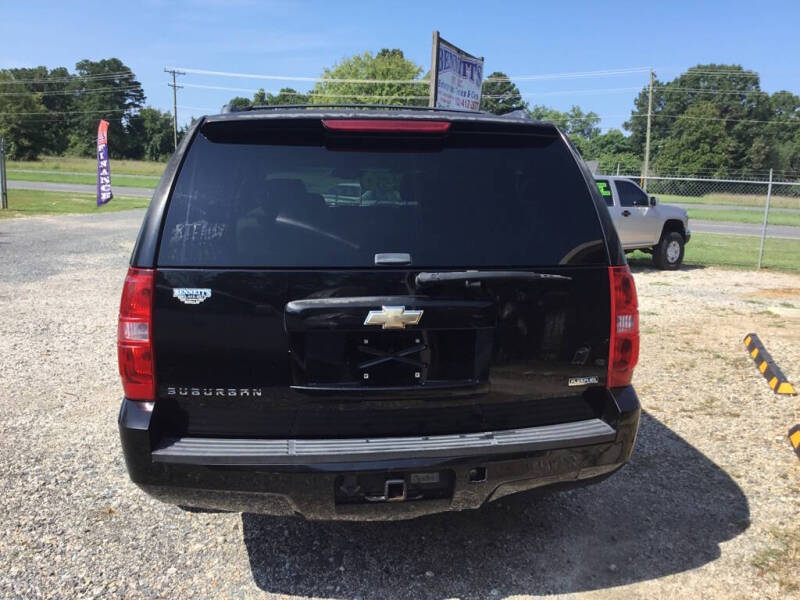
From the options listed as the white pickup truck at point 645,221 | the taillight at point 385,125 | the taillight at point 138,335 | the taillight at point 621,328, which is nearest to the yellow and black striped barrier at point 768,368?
the taillight at point 621,328

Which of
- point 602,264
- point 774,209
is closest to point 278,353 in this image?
point 602,264

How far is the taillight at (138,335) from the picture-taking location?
2324mm

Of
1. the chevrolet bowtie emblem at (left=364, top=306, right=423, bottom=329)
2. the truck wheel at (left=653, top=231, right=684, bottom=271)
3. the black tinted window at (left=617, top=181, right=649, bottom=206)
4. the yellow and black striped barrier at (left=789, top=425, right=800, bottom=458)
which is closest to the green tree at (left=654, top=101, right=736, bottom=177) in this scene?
the truck wheel at (left=653, top=231, right=684, bottom=271)

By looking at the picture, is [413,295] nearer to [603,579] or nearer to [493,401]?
[493,401]

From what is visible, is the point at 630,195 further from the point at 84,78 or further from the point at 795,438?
the point at 84,78

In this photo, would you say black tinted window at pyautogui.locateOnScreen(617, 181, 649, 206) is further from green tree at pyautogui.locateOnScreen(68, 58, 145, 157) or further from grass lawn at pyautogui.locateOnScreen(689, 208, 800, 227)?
green tree at pyautogui.locateOnScreen(68, 58, 145, 157)

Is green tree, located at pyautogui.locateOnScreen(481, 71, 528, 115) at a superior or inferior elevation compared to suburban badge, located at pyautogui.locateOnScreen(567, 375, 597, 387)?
superior

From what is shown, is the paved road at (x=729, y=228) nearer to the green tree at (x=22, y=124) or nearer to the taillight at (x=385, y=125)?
the taillight at (x=385, y=125)

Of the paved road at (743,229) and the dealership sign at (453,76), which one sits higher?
the dealership sign at (453,76)

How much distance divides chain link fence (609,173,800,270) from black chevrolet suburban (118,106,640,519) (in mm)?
12306

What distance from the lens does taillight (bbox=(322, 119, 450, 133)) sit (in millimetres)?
2502

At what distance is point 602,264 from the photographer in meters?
2.60

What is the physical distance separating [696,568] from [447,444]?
4.95 feet

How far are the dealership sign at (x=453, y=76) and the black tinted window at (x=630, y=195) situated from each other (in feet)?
12.3
